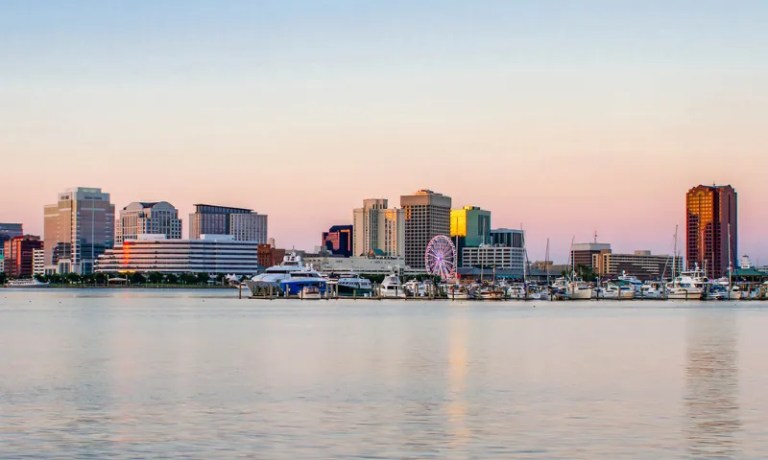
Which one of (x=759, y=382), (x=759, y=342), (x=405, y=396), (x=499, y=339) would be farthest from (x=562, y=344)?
(x=405, y=396)

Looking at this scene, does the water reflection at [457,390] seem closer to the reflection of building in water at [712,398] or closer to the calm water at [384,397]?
the calm water at [384,397]

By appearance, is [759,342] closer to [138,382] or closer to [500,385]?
[500,385]

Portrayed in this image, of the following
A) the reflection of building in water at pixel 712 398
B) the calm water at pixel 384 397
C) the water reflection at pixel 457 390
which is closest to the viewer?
the calm water at pixel 384 397

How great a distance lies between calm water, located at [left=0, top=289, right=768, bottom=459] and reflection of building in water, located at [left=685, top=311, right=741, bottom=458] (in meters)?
0.12

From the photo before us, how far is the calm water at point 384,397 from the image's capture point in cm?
3531

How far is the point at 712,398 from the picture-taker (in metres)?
48.0

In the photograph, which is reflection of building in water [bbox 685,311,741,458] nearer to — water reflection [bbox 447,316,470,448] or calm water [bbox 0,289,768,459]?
calm water [bbox 0,289,768,459]

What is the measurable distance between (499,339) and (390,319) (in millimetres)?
41309

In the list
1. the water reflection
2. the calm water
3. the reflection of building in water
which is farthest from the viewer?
the water reflection

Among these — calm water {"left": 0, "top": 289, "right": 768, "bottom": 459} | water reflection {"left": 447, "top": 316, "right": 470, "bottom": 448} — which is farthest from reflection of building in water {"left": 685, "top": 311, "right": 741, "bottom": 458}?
water reflection {"left": 447, "top": 316, "right": 470, "bottom": 448}

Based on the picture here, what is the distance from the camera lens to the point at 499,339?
3612 inches


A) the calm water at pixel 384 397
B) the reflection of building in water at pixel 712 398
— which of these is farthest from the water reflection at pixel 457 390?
the reflection of building in water at pixel 712 398

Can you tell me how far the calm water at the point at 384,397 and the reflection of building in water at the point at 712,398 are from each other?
124 mm

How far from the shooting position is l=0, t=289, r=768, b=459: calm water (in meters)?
35.3
